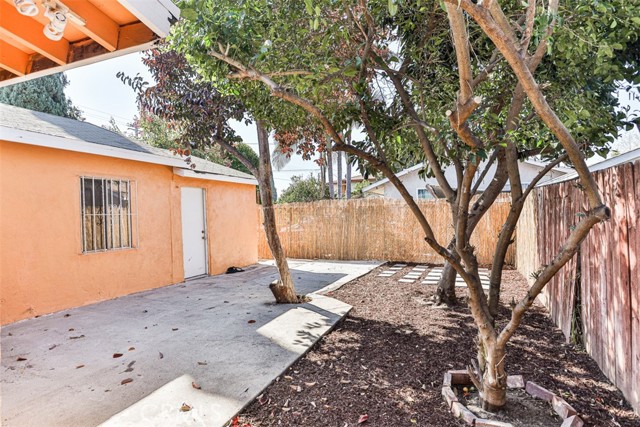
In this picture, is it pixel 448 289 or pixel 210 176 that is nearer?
pixel 448 289

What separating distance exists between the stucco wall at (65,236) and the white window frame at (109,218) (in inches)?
3.3

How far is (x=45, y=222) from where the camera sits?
231 inches

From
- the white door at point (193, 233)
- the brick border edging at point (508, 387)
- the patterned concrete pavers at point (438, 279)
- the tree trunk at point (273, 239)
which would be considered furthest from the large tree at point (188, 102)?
the brick border edging at point (508, 387)

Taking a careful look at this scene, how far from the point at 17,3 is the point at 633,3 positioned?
4.41m

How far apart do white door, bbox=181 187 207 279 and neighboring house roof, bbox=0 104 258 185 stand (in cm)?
58

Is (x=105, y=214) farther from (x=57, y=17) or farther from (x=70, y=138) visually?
(x=57, y=17)

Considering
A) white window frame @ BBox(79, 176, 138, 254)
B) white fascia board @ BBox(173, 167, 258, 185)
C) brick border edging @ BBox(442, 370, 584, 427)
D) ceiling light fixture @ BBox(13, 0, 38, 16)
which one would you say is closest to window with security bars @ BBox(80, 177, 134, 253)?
white window frame @ BBox(79, 176, 138, 254)

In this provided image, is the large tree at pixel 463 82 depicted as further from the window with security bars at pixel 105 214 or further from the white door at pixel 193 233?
the white door at pixel 193 233

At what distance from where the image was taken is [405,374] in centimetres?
353

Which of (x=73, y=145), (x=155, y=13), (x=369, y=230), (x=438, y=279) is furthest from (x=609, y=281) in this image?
(x=369, y=230)

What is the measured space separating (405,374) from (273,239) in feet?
11.2

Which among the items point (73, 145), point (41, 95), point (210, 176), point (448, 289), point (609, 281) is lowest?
point (448, 289)

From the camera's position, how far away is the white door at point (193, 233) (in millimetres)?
8953

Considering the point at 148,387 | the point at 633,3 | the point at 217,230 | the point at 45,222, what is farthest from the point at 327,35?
the point at 217,230
